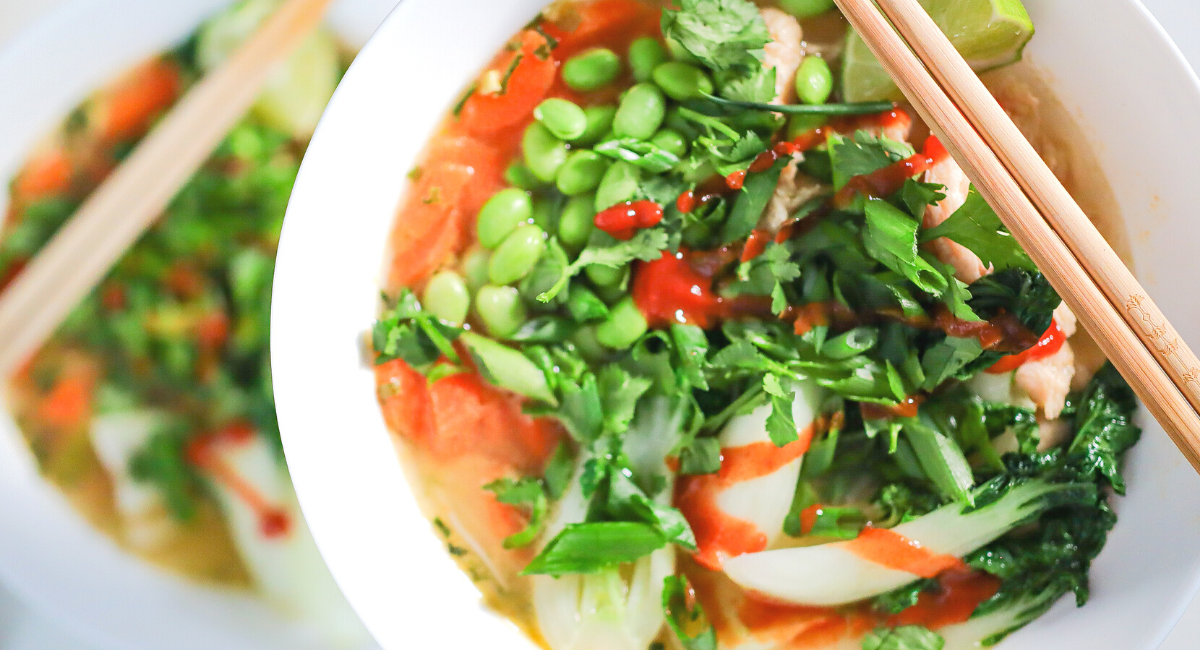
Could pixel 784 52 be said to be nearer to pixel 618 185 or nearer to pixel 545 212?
pixel 618 185

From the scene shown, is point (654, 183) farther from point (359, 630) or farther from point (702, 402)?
point (359, 630)

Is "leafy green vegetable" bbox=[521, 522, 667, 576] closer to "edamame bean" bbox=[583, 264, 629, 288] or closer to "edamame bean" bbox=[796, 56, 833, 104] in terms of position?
"edamame bean" bbox=[583, 264, 629, 288]

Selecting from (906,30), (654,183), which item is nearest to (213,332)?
(654,183)

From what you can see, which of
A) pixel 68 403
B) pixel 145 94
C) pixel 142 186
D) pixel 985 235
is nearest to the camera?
pixel 985 235

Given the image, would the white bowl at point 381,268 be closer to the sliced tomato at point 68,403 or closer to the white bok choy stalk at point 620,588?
the white bok choy stalk at point 620,588

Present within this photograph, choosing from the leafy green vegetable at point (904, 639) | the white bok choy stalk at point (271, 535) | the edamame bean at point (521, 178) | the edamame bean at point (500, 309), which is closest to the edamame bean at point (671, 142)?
the edamame bean at point (521, 178)

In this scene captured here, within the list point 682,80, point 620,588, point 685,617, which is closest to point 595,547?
point 620,588
